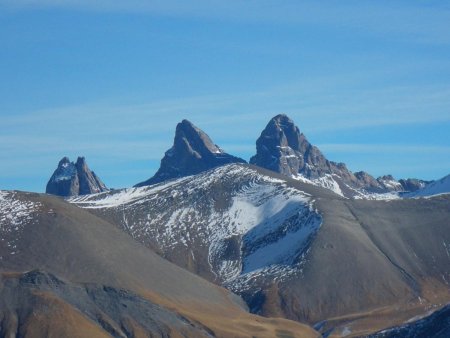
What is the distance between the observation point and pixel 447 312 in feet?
625

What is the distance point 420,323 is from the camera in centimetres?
19138

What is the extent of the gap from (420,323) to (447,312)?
4869mm

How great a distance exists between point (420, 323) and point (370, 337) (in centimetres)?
1111

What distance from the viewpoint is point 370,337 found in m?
199

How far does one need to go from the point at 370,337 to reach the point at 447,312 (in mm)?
15505
